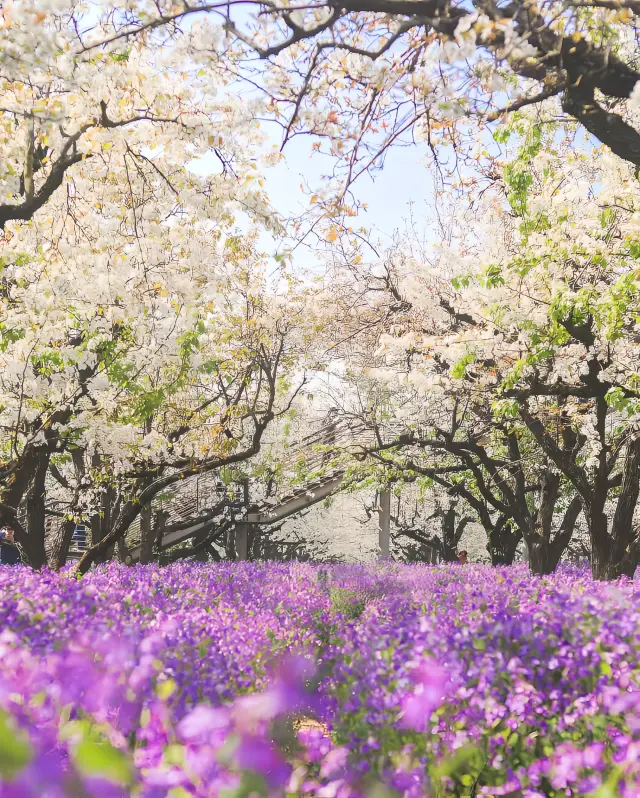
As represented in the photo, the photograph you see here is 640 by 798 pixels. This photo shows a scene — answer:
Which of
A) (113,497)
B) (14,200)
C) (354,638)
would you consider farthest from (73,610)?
(113,497)

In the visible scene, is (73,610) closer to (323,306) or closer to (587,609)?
(587,609)

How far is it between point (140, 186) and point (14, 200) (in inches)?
61.2

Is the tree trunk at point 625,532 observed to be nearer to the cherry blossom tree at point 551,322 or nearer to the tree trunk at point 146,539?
the cherry blossom tree at point 551,322

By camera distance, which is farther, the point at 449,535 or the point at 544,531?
the point at 449,535

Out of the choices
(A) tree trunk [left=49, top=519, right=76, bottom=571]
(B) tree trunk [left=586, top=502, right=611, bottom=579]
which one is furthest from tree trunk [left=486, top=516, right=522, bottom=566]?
(A) tree trunk [left=49, top=519, right=76, bottom=571]

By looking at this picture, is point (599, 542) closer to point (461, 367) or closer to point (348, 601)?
point (348, 601)

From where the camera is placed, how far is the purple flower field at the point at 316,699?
6.09ft

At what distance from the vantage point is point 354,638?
19.4ft

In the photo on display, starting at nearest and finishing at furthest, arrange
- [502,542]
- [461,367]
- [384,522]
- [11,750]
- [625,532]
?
[11,750] < [461,367] < [625,532] < [502,542] < [384,522]

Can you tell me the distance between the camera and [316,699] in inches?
200

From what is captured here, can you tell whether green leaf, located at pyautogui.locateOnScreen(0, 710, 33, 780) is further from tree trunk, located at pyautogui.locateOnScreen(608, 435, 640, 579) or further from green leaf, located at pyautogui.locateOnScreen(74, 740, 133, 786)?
tree trunk, located at pyautogui.locateOnScreen(608, 435, 640, 579)

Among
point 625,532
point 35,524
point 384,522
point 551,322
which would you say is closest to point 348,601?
point 625,532

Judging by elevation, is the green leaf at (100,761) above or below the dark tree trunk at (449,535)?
above

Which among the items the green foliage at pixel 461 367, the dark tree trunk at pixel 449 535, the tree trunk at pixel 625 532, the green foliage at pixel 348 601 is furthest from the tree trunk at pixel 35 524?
the dark tree trunk at pixel 449 535
